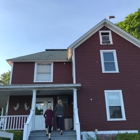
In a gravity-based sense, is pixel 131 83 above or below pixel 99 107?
above

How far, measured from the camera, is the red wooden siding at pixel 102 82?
890 cm

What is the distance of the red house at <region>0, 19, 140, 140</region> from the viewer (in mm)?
8969

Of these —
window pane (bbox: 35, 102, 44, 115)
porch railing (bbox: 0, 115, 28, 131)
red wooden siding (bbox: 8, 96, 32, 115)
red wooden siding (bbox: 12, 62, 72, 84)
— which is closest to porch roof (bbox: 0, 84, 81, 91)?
porch railing (bbox: 0, 115, 28, 131)

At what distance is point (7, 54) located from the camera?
1747 cm

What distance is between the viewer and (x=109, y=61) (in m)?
10.5

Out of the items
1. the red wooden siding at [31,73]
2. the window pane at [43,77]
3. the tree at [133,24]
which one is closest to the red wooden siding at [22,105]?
the red wooden siding at [31,73]

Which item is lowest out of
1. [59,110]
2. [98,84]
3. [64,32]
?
[59,110]

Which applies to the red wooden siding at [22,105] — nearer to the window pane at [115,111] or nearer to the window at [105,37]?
the window pane at [115,111]

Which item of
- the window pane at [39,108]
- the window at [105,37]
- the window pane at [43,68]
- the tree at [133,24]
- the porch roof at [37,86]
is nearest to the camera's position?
the porch roof at [37,86]

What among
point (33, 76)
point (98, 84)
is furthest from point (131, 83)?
point (33, 76)

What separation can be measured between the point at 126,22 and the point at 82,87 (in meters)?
16.8

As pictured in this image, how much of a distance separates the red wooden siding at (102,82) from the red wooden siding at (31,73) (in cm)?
167

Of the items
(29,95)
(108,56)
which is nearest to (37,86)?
(29,95)

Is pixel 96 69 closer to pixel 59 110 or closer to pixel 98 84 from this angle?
pixel 98 84
